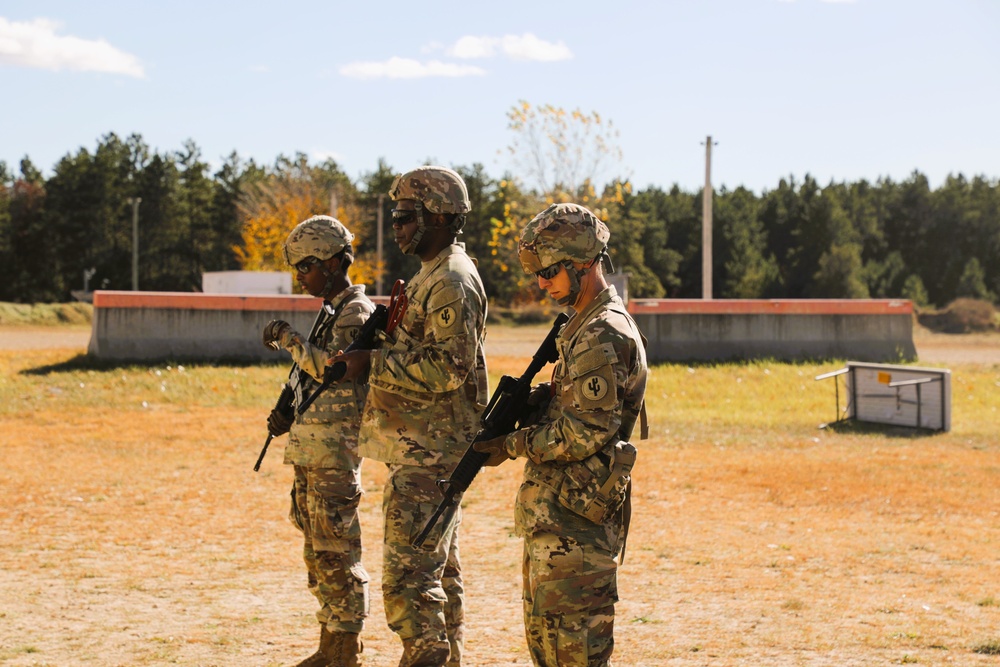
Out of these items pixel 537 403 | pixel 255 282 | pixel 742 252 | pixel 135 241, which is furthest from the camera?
pixel 742 252

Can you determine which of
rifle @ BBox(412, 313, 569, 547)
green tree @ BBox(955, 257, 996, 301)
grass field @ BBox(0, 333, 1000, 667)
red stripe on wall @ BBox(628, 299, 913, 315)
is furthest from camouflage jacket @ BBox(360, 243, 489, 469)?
green tree @ BBox(955, 257, 996, 301)

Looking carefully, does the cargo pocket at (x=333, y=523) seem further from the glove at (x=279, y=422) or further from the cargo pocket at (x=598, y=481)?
the cargo pocket at (x=598, y=481)

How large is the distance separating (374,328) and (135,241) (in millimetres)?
53093

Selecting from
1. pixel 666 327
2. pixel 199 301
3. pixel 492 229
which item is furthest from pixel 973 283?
pixel 199 301

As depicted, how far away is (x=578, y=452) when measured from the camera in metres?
3.72

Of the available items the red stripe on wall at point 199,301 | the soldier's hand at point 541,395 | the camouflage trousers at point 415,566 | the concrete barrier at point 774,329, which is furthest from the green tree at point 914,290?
the soldier's hand at point 541,395

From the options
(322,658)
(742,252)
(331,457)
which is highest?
(742,252)

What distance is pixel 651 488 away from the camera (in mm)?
10391

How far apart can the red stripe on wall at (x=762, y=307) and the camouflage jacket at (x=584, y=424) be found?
15996 mm

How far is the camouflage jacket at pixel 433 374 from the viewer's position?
443cm

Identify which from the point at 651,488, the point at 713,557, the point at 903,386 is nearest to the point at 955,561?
the point at 713,557

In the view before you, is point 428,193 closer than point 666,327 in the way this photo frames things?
Yes

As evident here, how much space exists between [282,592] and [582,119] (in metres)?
30.5

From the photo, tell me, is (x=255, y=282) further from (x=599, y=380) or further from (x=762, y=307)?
(x=599, y=380)
